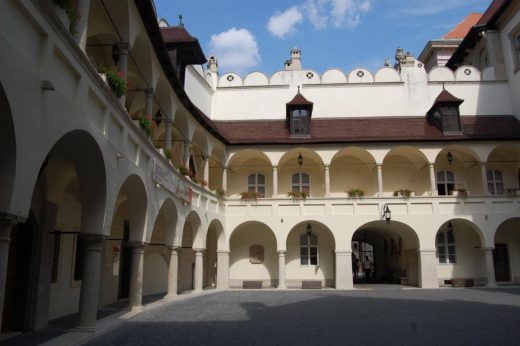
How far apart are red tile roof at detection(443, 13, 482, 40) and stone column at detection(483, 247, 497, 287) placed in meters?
21.3

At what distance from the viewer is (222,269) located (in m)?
22.6

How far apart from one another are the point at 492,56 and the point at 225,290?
20516mm

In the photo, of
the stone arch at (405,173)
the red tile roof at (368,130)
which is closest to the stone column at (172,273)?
the red tile roof at (368,130)

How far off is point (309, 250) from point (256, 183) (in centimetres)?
472

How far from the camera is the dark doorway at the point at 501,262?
78.7 ft

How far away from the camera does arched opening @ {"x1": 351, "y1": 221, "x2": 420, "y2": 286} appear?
919 inches

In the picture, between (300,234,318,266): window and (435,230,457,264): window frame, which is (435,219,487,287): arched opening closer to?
(435,230,457,264): window frame

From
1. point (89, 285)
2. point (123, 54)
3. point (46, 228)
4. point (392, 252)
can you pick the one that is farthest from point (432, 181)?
point (46, 228)

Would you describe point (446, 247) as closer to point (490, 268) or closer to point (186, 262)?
point (490, 268)

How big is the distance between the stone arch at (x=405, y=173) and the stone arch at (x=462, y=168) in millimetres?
938

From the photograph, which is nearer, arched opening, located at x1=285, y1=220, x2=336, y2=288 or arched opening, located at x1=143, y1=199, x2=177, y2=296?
arched opening, located at x1=143, y1=199, x2=177, y2=296

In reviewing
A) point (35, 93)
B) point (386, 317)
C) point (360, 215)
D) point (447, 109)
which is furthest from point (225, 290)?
point (35, 93)

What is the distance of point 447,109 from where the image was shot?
78.9 feet

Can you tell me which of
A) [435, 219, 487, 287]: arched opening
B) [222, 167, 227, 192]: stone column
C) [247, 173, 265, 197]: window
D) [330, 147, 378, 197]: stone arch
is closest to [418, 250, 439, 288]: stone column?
[435, 219, 487, 287]: arched opening
